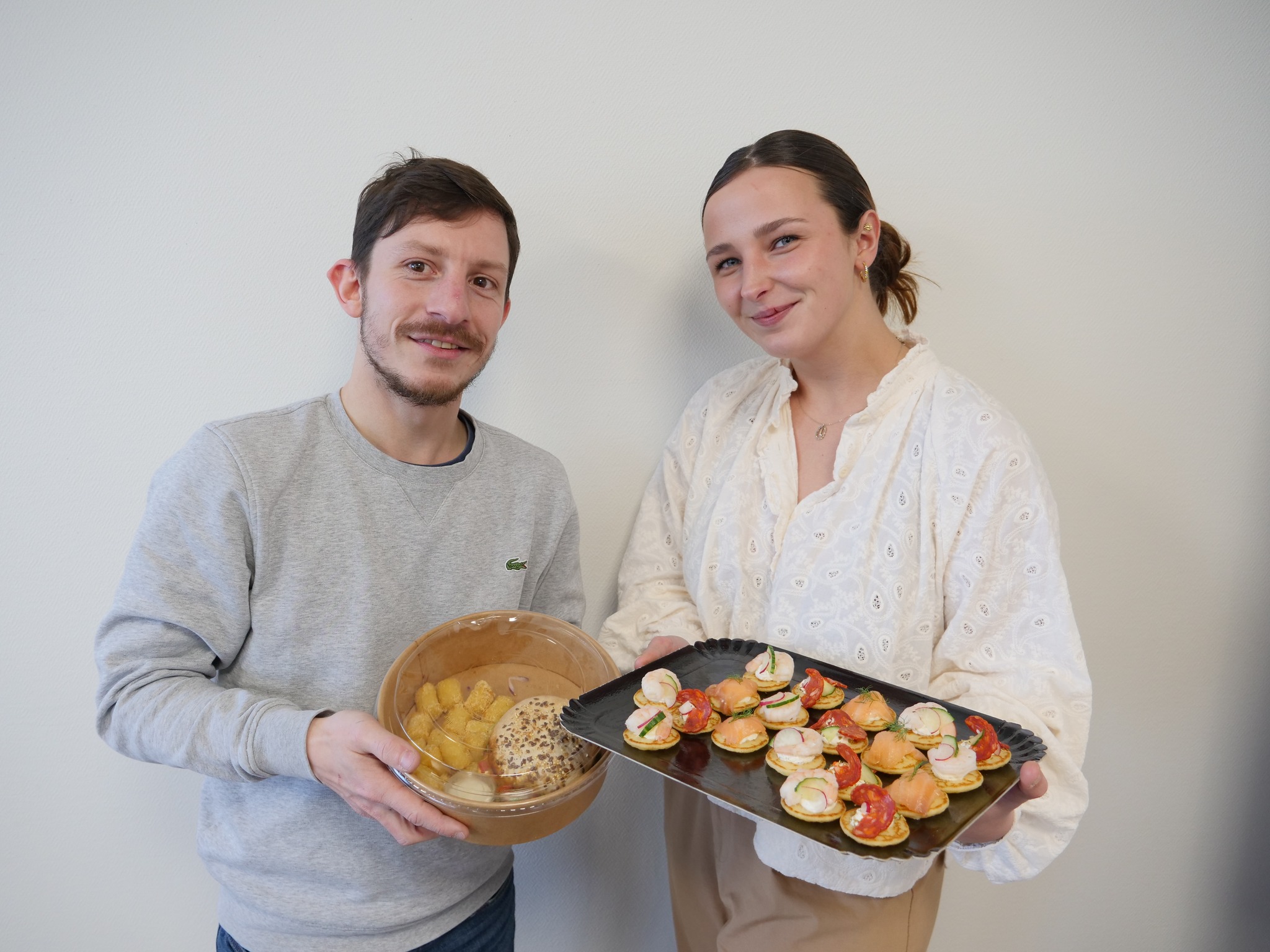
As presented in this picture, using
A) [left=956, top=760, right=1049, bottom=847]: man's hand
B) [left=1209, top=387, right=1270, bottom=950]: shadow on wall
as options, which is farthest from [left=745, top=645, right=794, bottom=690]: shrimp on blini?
[left=1209, top=387, right=1270, bottom=950]: shadow on wall

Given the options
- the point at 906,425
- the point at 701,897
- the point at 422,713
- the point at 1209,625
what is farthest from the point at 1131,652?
the point at 422,713

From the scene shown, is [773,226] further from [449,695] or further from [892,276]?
[449,695]

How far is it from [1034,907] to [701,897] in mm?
1135

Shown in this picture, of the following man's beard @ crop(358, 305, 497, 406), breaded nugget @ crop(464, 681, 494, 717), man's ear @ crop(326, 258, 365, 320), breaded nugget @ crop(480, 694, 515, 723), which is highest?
man's ear @ crop(326, 258, 365, 320)

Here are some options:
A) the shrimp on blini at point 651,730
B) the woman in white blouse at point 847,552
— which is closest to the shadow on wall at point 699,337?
the woman in white blouse at point 847,552

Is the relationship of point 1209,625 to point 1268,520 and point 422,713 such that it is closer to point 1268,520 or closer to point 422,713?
point 1268,520

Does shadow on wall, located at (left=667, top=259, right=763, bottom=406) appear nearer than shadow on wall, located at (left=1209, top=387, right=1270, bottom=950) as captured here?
Yes

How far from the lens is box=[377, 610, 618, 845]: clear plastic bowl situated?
1012 millimetres

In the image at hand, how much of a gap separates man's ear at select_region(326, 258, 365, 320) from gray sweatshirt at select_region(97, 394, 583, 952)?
160mm

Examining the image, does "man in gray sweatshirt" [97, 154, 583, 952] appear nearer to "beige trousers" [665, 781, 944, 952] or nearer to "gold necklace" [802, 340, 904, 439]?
"beige trousers" [665, 781, 944, 952]

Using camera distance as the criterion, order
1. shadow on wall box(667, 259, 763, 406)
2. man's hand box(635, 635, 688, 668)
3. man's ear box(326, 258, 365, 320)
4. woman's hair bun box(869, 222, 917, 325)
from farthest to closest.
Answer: shadow on wall box(667, 259, 763, 406)
woman's hair bun box(869, 222, 917, 325)
man's hand box(635, 635, 688, 668)
man's ear box(326, 258, 365, 320)

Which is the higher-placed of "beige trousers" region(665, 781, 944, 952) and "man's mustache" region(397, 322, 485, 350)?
"man's mustache" region(397, 322, 485, 350)

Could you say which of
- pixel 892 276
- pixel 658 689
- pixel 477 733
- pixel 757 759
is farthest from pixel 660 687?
pixel 892 276

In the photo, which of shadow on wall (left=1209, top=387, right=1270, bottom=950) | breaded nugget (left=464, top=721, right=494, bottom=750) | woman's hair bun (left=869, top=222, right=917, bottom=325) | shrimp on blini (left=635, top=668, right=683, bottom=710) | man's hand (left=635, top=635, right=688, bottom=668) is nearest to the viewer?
breaded nugget (left=464, top=721, right=494, bottom=750)
